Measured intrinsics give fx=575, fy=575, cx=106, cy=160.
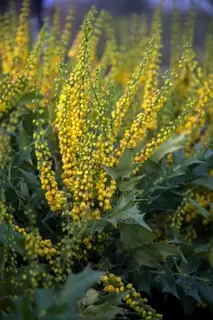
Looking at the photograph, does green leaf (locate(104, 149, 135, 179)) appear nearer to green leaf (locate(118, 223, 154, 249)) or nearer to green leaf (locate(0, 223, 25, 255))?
green leaf (locate(118, 223, 154, 249))

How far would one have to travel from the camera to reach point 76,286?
1232 mm

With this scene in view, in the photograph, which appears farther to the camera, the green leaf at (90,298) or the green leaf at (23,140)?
the green leaf at (23,140)

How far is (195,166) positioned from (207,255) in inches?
14.8

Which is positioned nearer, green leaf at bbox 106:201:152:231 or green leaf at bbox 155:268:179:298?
green leaf at bbox 106:201:152:231

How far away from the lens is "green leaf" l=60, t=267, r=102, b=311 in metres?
1.22

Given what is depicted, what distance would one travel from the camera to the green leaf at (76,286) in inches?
47.9

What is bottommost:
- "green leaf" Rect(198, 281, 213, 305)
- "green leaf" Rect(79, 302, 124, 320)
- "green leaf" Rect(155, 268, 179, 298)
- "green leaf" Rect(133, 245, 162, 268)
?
"green leaf" Rect(198, 281, 213, 305)

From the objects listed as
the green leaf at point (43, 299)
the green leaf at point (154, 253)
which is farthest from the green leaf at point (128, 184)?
the green leaf at point (43, 299)

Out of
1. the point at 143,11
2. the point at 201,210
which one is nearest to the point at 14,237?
the point at 201,210

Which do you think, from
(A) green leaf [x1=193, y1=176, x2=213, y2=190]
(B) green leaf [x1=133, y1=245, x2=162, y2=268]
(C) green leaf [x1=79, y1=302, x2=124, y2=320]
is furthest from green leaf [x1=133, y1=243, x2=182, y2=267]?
(A) green leaf [x1=193, y1=176, x2=213, y2=190]

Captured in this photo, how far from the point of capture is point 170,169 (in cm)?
190

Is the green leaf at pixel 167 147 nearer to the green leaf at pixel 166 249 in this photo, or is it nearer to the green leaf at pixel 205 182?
the green leaf at pixel 205 182

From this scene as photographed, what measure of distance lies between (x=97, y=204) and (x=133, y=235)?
0.14m

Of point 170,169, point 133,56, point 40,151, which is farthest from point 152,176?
point 133,56
